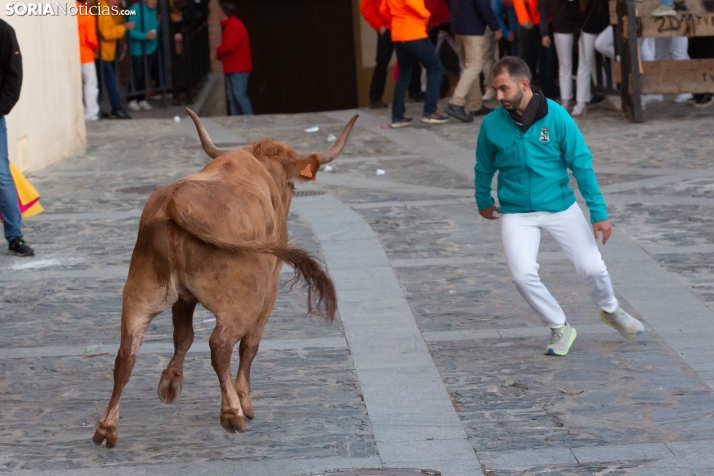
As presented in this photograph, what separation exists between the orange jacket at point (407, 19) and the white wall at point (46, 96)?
460 cm

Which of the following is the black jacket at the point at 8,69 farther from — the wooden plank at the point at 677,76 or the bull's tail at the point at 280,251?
the wooden plank at the point at 677,76

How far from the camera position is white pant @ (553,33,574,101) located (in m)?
15.7

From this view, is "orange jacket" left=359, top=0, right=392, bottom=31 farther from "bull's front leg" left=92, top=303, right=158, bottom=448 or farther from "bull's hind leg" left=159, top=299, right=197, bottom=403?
"bull's front leg" left=92, top=303, right=158, bottom=448

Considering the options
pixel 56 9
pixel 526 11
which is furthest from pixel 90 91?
pixel 526 11

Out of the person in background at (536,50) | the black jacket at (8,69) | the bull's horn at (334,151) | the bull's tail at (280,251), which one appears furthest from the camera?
the person in background at (536,50)

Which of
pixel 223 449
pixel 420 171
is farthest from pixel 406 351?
pixel 420 171

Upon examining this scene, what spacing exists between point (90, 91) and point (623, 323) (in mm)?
13335

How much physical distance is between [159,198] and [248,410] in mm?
1181

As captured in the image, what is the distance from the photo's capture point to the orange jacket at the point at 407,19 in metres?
14.8

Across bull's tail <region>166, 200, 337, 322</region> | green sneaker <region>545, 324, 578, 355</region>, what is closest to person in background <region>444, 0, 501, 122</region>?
green sneaker <region>545, 324, 578, 355</region>

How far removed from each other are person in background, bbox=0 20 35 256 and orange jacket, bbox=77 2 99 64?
835cm

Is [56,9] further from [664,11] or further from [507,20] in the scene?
[664,11]

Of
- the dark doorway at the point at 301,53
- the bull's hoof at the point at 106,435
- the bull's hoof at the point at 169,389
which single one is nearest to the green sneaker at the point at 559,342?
the bull's hoof at the point at 169,389

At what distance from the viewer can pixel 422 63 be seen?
606 inches
